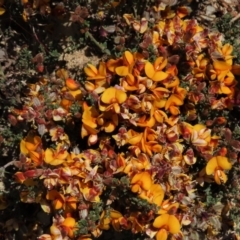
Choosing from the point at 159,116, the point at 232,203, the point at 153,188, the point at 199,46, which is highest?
the point at 199,46

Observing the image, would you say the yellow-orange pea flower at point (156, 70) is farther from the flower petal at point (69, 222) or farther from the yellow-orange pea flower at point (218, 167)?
the flower petal at point (69, 222)

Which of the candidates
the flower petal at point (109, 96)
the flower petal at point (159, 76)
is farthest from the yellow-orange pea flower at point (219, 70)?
the flower petal at point (109, 96)

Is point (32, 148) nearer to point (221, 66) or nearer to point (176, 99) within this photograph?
point (176, 99)

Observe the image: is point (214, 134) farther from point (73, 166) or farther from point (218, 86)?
point (73, 166)

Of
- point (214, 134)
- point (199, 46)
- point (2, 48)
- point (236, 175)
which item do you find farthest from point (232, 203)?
point (2, 48)

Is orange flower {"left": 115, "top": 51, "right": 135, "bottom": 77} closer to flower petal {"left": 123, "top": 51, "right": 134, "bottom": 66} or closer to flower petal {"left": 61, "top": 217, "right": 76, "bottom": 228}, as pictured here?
flower petal {"left": 123, "top": 51, "right": 134, "bottom": 66}

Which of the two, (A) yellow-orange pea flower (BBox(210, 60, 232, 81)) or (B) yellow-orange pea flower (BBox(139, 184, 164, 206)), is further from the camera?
(A) yellow-orange pea flower (BBox(210, 60, 232, 81))

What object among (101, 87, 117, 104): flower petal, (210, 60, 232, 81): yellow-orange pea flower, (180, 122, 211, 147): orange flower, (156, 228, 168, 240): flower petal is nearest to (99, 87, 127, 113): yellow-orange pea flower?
(101, 87, 117, 104): flower petal
